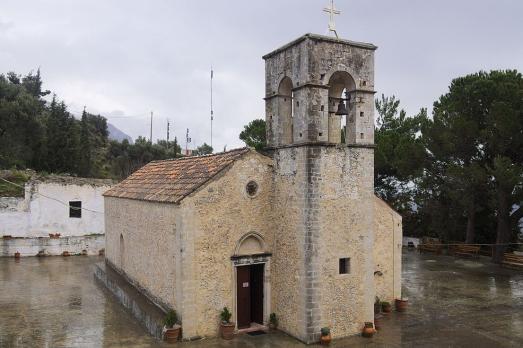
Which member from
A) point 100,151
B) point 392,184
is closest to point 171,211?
point 392,184

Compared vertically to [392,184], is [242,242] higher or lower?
lower

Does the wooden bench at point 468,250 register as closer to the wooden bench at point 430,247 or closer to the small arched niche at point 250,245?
the wooden bench at point 430,247

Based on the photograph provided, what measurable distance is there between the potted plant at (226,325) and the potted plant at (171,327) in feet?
4.20

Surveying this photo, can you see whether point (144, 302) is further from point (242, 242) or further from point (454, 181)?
point (454, 181)

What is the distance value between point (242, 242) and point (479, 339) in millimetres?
7626

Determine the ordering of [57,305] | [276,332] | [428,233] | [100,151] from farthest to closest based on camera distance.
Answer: [100,151] → [428,233] → [57,305] → [276,332]

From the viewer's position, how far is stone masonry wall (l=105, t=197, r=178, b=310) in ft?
46.6

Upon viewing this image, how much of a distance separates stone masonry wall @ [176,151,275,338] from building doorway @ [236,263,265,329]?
1.12ft

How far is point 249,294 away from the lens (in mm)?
14648

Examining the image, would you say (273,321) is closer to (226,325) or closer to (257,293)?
(257,293)

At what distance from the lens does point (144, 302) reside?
15.6 meters

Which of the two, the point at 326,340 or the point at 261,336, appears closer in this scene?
the point at 326,340

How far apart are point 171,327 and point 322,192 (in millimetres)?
5723

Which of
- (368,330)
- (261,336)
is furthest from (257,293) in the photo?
(368,330)
